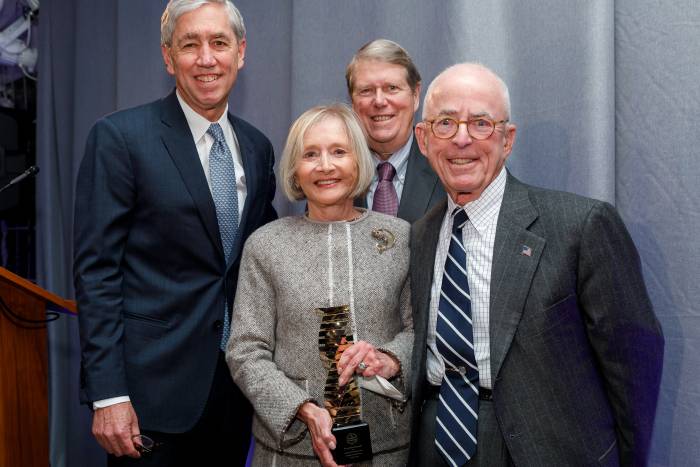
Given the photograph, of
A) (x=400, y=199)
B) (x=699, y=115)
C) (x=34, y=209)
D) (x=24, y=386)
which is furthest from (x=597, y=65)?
(x=34, y=209)

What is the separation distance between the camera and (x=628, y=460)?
163cm

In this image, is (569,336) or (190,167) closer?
(569,336)

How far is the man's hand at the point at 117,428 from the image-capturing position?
1.90m

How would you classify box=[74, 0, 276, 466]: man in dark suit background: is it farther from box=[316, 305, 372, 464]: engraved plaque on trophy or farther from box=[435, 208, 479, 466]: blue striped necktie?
box=[435, 208, 479, 466]: blue striped necktie

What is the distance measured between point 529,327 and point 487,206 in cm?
33

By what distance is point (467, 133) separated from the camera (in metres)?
1.69

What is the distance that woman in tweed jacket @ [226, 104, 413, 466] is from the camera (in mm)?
1661

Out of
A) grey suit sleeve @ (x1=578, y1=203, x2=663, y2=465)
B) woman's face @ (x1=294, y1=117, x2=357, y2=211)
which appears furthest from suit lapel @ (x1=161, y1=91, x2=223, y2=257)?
grey suit sleeve @ (x1=578, y1=203, x2=663, y2=465)

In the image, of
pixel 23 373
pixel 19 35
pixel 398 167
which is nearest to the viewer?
pixel 398 167

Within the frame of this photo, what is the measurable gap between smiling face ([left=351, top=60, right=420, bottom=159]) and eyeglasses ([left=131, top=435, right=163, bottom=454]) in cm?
115

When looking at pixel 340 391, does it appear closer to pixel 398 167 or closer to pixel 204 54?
pixel 398 167

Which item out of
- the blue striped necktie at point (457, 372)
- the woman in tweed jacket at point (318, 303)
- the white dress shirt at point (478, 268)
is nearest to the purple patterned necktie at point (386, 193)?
Answer: the woman in tweed jacket at point (318, 303)

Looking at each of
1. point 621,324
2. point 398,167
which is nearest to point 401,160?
point 398,167

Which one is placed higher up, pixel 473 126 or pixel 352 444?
pixel 473 126
